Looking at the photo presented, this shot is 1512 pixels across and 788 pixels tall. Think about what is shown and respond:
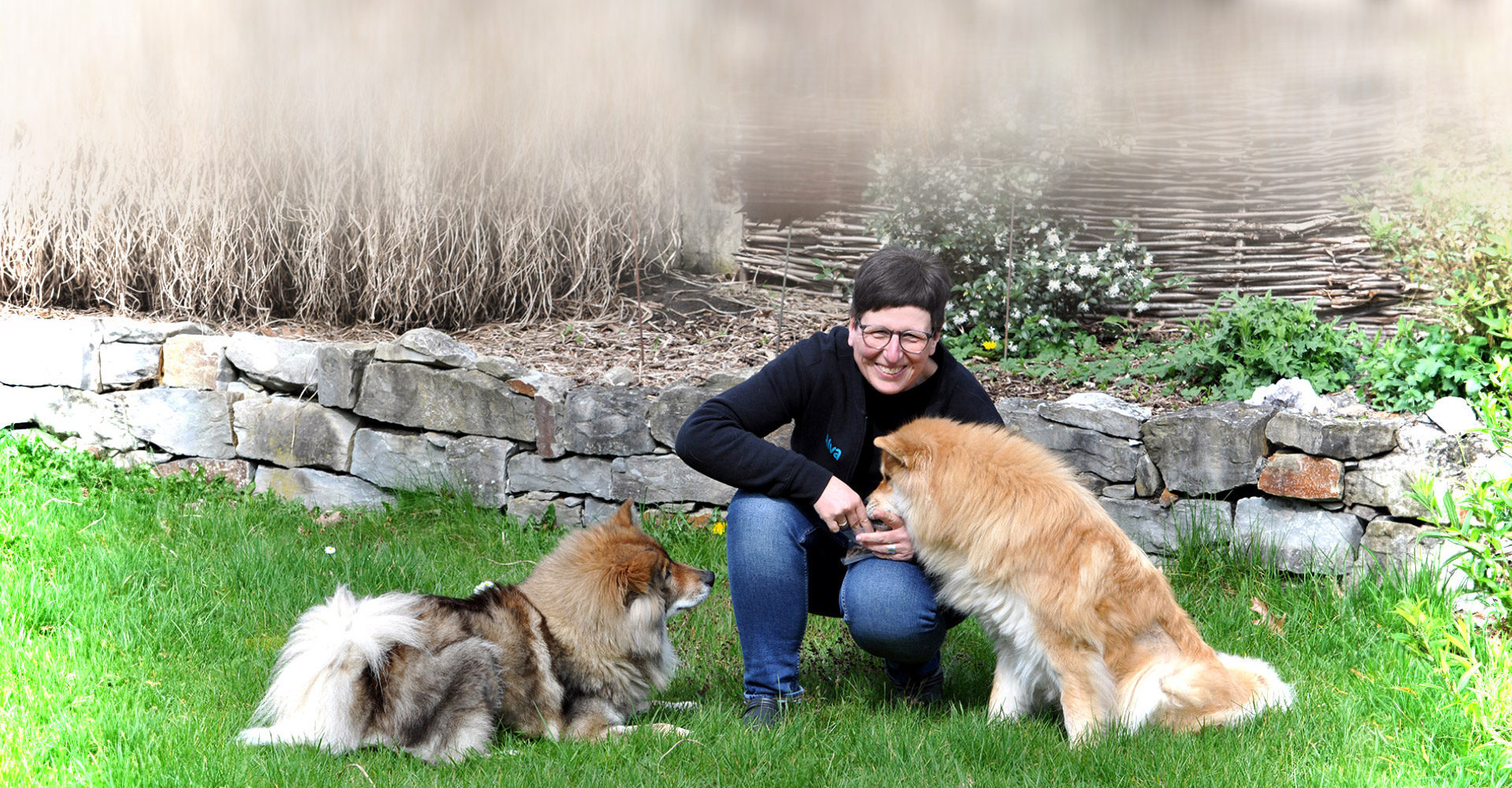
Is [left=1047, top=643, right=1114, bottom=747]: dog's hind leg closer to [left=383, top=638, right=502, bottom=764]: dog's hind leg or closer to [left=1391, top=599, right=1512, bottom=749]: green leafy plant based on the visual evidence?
[left=1391, top=599, right=1512, bottom=749]: green leafy plant

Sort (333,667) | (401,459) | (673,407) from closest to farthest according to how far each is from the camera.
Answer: (333,667) < (673,407) < (401,459)

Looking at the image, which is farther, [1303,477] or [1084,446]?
[1084,446]

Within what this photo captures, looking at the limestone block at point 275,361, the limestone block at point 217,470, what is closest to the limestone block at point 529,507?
the limestone block at point 275,361

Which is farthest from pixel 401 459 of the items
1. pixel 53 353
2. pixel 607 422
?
pixel 53 353

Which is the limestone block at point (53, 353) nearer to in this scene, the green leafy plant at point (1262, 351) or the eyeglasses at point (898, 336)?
the eyeglasses at point (898, 336)

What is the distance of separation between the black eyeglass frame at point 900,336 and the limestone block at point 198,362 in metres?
4.28

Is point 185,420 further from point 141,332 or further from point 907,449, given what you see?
point 907,449

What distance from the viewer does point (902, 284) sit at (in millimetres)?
3062

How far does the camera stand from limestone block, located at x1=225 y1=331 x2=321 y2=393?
563 centimetres

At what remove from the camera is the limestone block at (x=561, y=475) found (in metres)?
5.16

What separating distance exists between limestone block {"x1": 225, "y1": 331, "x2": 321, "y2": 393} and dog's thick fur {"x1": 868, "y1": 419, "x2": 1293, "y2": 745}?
3.91 metres

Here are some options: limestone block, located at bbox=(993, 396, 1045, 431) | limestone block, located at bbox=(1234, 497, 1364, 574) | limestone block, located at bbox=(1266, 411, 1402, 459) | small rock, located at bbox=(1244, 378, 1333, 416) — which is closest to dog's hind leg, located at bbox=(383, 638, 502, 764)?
limestone block, located at bbox=(993, 396, 1045, 431)

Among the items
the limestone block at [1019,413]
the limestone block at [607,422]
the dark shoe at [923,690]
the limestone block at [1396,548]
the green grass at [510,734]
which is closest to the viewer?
the green grass at [510,734]

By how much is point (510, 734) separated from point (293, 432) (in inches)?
128
